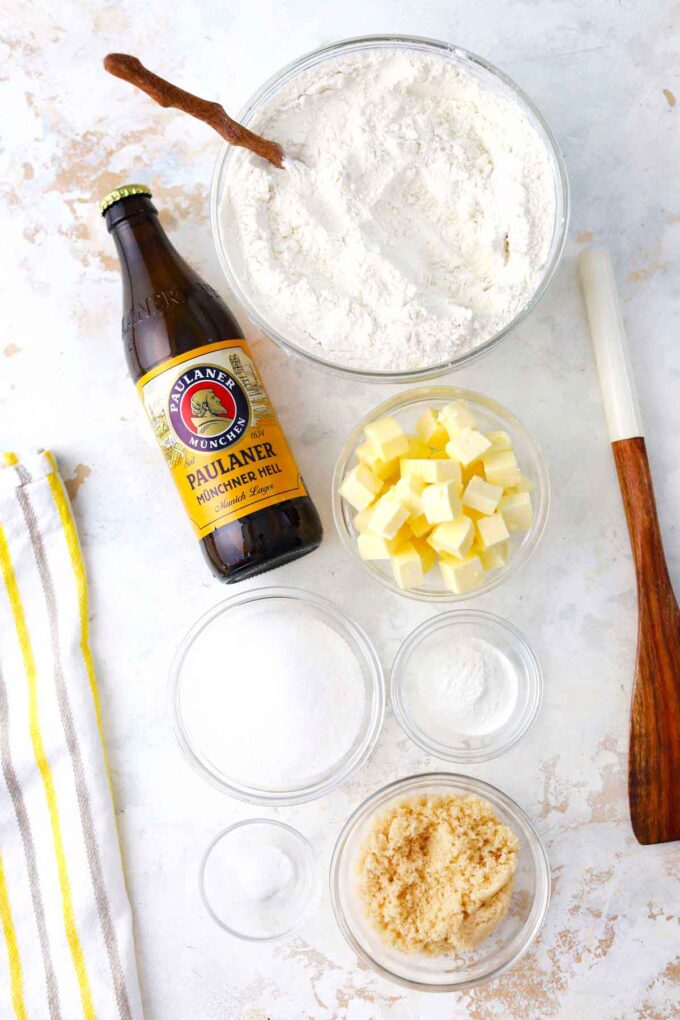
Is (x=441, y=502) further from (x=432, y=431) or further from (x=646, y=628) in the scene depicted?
(x=646, y=628)

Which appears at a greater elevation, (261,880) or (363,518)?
(363,518)

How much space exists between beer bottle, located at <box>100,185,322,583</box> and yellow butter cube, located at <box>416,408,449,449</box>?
0.69ft

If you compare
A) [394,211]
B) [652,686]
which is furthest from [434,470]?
[652,686]

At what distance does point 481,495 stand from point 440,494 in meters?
0.07

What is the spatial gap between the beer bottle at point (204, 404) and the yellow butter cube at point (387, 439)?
0.14 metres

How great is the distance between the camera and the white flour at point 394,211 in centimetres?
115

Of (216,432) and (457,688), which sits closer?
(216,432)

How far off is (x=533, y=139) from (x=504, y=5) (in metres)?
0.34

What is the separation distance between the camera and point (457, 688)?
4.35ft

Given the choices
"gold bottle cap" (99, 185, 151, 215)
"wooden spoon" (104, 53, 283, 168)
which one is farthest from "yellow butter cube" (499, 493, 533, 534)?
"gold bottle cap" (99, 185, 151, 215)

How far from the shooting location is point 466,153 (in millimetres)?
1176

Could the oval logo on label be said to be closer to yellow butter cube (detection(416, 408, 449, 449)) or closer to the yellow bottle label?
the yellow bottle label

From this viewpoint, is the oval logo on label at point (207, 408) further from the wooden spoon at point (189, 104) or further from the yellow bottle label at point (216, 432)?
the wooden spoon at point (189, 104)

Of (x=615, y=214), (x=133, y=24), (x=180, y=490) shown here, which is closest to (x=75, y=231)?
(x=133, y=24)
